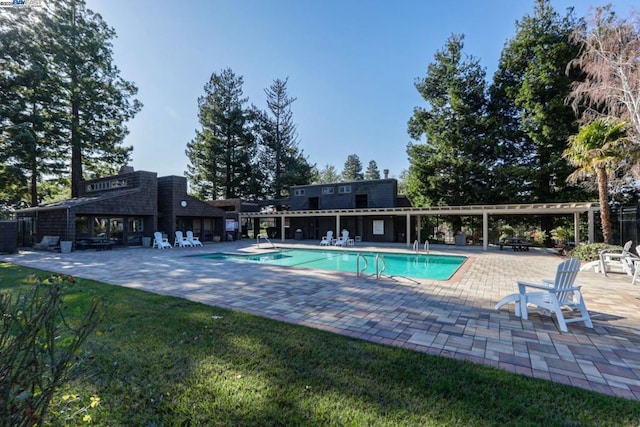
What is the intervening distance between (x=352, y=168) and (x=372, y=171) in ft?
13.8

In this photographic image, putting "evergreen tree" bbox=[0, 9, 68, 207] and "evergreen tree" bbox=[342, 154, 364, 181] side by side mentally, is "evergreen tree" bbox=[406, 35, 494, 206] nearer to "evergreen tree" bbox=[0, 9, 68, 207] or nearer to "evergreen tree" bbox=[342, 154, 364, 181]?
Answer: "evergreen tree" bbox=[0, 9, 68, 207]

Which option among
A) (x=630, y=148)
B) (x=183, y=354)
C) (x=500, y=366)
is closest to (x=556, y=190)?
(x=630, y=148)

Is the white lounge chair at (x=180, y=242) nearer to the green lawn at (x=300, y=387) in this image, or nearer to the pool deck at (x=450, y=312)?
the pool deck at (x=450, y=312)

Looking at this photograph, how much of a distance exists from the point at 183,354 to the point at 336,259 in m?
10.4

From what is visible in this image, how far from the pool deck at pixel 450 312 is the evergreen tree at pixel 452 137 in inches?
499

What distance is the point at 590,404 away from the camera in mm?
2297

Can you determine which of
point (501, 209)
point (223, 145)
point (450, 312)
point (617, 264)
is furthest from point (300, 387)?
point (223, 145)

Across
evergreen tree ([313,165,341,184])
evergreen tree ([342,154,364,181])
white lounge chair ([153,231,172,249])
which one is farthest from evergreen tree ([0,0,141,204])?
evergreen tree ([313,165,341,184])

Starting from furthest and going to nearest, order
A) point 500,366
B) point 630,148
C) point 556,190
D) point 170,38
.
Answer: point 556,190 < point 170,38 < point 630,148 < point 500,366

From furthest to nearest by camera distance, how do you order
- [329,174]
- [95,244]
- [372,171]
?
[329,174]
[372,171]
[95,244]

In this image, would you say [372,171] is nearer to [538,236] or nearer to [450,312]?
[538,236]

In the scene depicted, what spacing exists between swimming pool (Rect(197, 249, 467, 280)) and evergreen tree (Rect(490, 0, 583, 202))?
1026 cm

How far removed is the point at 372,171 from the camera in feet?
180

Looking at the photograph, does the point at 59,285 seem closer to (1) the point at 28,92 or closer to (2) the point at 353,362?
(2) the point at 353,362
